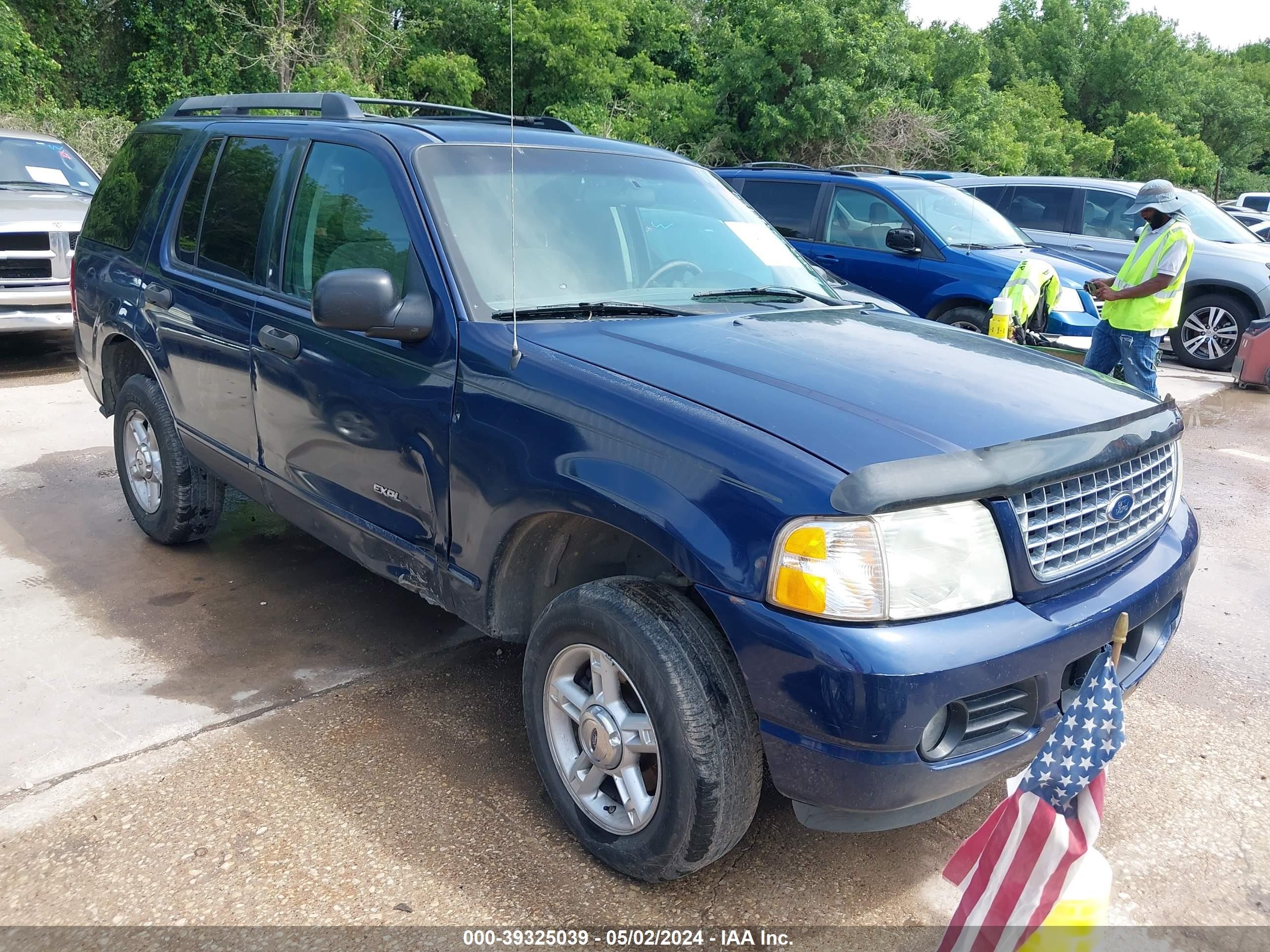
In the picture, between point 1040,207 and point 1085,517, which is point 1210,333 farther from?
point 1085,517


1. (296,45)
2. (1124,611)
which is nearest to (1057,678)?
(1124,611)

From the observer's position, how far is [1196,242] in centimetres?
1103

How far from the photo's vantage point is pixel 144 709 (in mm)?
3561

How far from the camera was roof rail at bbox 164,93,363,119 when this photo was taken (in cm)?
387

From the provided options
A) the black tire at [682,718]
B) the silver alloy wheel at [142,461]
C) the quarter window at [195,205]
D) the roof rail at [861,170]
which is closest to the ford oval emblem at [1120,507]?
the black tire at [682,718]

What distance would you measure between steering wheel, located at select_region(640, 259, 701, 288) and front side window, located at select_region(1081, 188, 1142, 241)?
9.24 meters

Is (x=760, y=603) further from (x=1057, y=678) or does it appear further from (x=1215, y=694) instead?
(x=1215, y=694)

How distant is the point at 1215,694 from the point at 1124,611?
1654mm

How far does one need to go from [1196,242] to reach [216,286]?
1035cm

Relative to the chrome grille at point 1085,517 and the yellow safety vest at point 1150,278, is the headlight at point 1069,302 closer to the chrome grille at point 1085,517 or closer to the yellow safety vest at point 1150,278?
the yellow safety vest at point 1150,278

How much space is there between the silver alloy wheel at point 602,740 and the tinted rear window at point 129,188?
323 centimetres

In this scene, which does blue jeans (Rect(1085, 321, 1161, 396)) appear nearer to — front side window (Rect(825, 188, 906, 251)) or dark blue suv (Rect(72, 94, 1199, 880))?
front side window (Rect(825, 188, 906, 251))

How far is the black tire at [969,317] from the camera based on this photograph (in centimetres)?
863

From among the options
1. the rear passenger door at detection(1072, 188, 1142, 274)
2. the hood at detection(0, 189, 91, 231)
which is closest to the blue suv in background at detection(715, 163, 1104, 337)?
the rear passenger door at detection(1072, 188, 1142, 274)
